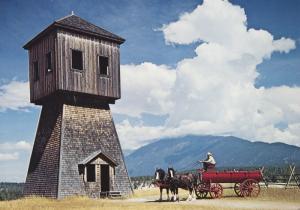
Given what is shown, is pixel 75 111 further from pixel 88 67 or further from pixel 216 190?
pixel 216 190

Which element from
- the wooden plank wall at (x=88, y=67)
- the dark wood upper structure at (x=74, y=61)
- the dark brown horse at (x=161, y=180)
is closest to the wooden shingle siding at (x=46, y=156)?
the dark wood upper structure at (x=74, y=61)

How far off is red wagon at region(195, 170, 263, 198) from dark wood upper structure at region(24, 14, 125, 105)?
11128 millimetres

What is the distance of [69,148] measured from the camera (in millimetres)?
31531

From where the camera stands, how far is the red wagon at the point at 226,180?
26828 millimetres

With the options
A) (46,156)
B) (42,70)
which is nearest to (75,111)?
(46,156)

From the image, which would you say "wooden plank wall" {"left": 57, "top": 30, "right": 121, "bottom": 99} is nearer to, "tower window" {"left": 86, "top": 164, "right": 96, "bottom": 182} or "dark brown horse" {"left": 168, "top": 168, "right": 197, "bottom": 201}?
"tower window" {"left": 86, "top": 164, "right": 96, "bottom": 182}

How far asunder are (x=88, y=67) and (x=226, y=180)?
45.0 feet

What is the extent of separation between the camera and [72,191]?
99.9 ft

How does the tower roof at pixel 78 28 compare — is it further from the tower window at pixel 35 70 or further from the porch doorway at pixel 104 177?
the porch doorway at pixel 104 177

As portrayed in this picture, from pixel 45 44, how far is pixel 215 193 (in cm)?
1707

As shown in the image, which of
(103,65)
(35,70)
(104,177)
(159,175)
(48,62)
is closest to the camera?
(159,175)

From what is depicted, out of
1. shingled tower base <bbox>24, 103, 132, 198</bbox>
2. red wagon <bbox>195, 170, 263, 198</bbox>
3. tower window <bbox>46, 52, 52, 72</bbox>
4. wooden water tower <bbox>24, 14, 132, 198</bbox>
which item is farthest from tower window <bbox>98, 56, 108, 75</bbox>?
red wagon <bbox>195, 170, 263, 198</bbox>

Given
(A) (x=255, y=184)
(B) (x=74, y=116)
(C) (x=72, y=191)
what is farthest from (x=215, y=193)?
(B) (x=74, y=116)

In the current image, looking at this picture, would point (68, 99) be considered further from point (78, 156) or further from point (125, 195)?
point (125, 195)
